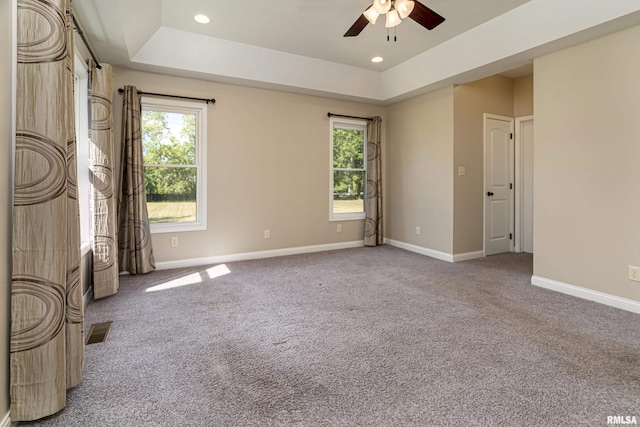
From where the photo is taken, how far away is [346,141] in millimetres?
5473

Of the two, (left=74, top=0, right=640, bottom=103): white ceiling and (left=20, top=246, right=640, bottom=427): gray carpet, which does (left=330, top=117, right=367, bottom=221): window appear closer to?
(left=74, top=0, right=640, bottom=103): white ceiling

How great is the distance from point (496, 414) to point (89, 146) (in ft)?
12.4

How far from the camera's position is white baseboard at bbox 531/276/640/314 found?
2797mm

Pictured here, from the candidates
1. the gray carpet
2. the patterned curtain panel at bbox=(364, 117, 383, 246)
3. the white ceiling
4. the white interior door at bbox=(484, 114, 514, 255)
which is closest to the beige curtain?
the gray carpet

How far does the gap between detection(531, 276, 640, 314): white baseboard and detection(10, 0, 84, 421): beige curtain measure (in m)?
3.97

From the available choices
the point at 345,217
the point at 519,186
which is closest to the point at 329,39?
the point at 345,217

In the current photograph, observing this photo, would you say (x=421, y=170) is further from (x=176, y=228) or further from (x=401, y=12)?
(x=176, y=228)

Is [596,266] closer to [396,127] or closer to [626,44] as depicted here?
[626,44]

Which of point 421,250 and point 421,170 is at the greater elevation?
point 421,170

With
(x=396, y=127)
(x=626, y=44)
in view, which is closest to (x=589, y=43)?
(x=626, y=44)

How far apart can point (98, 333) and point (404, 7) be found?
3183 millimetres

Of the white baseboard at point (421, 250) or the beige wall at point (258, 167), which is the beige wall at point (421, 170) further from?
the beige wall at point (258, 167)

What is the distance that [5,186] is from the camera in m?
1.41

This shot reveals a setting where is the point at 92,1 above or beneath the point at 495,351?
above
